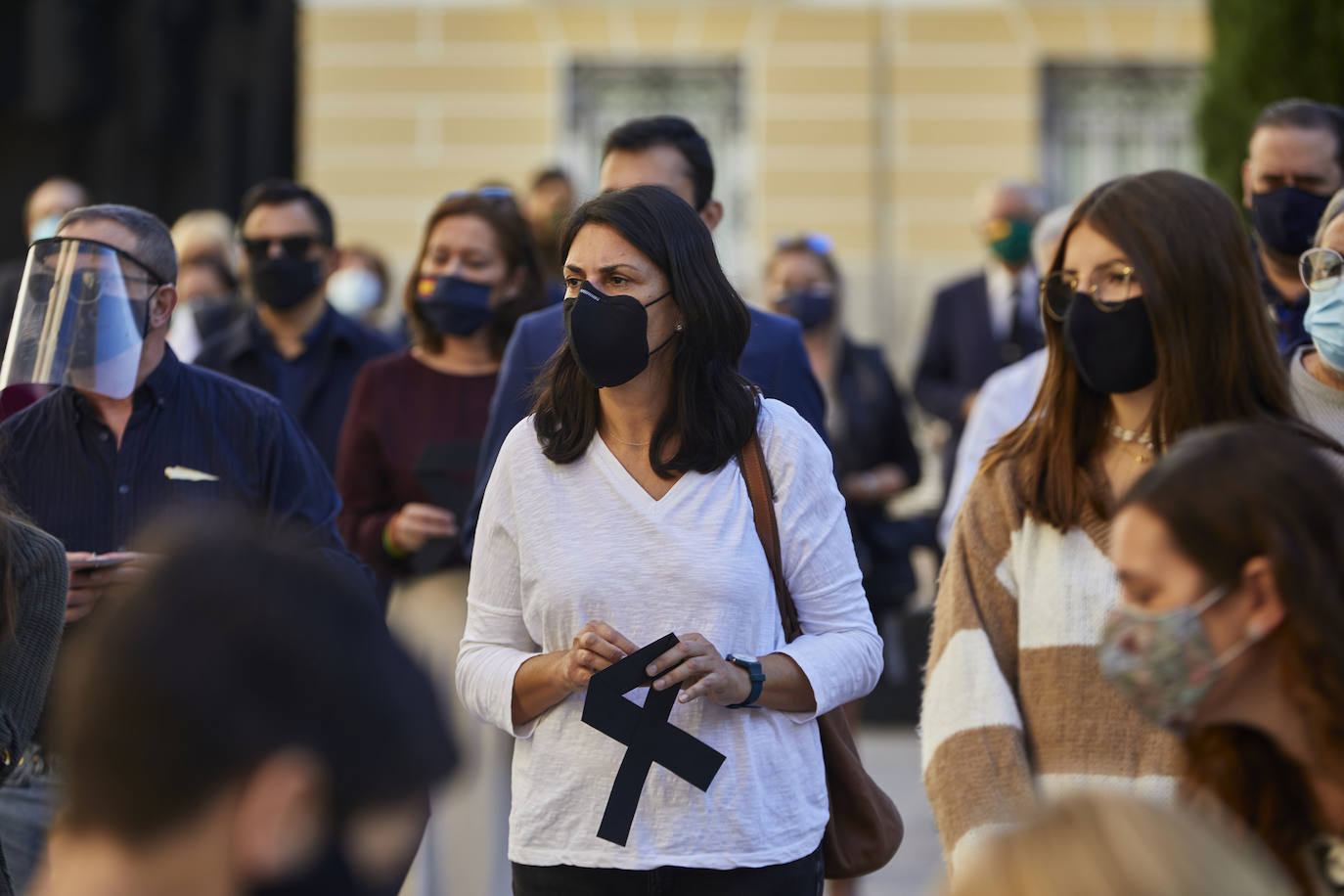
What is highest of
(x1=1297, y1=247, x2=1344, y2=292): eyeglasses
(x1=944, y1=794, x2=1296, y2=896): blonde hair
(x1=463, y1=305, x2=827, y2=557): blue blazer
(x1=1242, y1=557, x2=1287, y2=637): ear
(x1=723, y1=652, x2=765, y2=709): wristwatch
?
(x1=1297, y1=247, x2=1344, y2=292): eyeglasses

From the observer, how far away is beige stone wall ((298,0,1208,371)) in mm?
13961

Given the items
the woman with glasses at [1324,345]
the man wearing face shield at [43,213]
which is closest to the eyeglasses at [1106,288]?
the woman with glasses at [1324,345]

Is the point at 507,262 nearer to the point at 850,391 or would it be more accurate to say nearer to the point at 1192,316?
the point at 850,391

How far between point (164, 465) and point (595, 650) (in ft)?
4.63

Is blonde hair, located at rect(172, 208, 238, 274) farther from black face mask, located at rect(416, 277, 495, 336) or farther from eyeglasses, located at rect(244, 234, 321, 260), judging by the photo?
black face mask, located at rect(416, 277, 495, 336)

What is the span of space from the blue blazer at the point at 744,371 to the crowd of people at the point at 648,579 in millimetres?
12

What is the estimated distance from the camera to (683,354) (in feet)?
11.6

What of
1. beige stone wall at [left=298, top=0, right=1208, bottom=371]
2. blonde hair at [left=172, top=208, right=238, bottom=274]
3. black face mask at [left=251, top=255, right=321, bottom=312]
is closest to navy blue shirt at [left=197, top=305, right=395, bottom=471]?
black face mask at [left=251, top=255, right=321, bottom=312]

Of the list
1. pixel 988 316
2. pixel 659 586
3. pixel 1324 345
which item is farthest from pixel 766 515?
pixel 988 316

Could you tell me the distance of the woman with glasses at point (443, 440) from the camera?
521cm

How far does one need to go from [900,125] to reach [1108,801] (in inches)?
Result: 509

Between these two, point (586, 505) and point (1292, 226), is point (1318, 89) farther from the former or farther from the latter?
point (586, 505)

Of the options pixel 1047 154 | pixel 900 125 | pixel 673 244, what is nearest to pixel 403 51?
pixel 900 125

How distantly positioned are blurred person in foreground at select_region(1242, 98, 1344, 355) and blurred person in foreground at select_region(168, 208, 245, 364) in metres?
4.28
